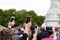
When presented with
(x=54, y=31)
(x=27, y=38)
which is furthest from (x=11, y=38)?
(x=54, y=31)

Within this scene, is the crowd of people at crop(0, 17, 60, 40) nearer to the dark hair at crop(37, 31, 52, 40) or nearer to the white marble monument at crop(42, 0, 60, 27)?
the dark hair at crop(37, 31, 52, 40)

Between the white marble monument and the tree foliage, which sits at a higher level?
the white marble monument

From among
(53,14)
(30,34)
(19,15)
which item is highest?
(30,34)

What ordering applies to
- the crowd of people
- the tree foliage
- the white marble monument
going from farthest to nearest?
the tree foliage, the white marble monument, the crowd of people

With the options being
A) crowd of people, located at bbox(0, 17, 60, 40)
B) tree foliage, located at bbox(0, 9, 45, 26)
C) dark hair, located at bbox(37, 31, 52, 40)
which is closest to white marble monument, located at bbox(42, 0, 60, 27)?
tree foliage, located at bbox(0, 9, 45, 26)

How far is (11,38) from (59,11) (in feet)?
160

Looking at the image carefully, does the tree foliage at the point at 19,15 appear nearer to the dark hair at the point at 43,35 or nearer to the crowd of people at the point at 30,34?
the crowd of people at the point at 30,34

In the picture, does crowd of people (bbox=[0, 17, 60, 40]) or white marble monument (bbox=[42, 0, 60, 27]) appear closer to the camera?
crowd of people (bbox=[0, 17, 60, 40])

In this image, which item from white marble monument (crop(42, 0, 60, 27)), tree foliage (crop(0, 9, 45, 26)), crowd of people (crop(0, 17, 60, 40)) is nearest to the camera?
crowd of people (crop(0, 17, 60, 40))

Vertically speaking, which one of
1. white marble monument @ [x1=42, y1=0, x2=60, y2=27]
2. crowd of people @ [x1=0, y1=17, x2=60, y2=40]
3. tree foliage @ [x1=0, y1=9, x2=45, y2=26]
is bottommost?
tree foliage @ [x1=0, y1=9, x2=45, y2=26]

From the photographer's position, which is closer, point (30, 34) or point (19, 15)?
point (30, 34)

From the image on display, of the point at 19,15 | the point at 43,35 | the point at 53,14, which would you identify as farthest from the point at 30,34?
the point at 19,15

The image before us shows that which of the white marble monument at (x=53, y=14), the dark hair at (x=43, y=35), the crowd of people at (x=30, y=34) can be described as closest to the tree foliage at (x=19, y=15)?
the white marble monument at (x=53, y=14)

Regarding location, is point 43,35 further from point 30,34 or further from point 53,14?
point 53,14
